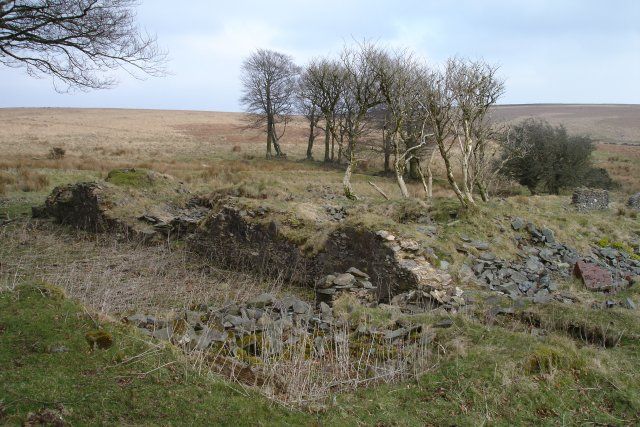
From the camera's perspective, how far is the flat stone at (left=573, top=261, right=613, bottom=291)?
330 inches

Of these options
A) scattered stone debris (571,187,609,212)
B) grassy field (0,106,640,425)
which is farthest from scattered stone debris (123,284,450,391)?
scattered stone debris (571,187,609,212)

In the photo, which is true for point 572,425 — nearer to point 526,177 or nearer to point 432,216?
point 432,216

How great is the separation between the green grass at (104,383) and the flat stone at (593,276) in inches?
260

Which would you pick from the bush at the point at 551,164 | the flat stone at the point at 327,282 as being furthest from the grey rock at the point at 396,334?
the bush at the point at 551,164

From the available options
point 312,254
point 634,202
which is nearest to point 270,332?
point 312,254

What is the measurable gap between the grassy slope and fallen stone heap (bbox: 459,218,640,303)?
7.86 ft

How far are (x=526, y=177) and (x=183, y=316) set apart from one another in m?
27.6

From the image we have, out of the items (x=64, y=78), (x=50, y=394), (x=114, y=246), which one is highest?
(x=64, y=78)

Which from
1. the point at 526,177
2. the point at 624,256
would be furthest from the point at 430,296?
the point at 526,177

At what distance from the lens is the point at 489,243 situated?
32.1ft

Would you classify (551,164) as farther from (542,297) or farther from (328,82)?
(542,297)

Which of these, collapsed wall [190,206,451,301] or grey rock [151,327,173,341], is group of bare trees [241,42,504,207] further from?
grey rock [151,327,173,341]

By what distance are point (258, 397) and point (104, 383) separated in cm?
121

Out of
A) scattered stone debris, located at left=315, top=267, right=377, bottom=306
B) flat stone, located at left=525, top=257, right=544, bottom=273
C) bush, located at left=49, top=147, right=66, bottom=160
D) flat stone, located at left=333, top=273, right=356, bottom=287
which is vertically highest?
bush, located at left=49, top=147, right=66, bottom=160
